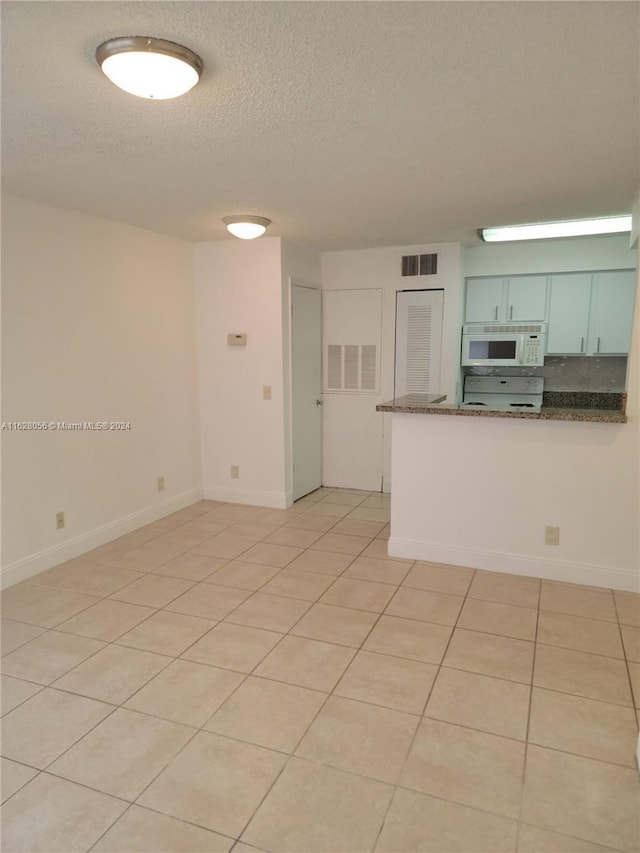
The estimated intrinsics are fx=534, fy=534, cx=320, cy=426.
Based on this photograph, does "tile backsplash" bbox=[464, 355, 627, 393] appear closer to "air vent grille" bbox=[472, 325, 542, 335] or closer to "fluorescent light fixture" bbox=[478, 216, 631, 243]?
"air vent grille" bbox=[472, 325, 542, 335]

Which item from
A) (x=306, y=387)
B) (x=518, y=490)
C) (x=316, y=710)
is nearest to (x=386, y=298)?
(x=306, y=387)

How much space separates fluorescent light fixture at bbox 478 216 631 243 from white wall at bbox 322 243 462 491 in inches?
19.2

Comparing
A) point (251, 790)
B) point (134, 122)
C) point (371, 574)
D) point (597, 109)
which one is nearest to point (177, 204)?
point (134, 122)

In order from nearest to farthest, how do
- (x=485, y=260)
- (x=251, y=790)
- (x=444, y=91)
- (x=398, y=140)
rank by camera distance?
(x=251, y=790) < (x=444, y=91) < (x=398, y=140) < (x=485, y=260)

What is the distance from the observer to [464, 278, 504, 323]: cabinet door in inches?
209

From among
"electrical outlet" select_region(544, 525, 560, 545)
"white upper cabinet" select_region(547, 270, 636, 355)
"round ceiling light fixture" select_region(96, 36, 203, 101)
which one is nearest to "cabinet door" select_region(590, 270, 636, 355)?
"white upper cabinet" select_region(547, 270, 636, 355)

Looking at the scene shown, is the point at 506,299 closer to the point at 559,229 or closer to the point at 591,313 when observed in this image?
the point at 591,313

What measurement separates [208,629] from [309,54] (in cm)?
261

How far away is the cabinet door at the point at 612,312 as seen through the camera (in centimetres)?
489

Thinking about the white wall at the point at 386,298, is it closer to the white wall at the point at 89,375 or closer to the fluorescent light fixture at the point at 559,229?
the fluorescent light fixture at the point at 559,229

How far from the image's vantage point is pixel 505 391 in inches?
220

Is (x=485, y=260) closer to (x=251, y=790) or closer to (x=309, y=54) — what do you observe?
(x=309, y=54)

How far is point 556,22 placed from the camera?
153 cm

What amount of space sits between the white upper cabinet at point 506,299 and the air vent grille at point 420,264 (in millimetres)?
630
